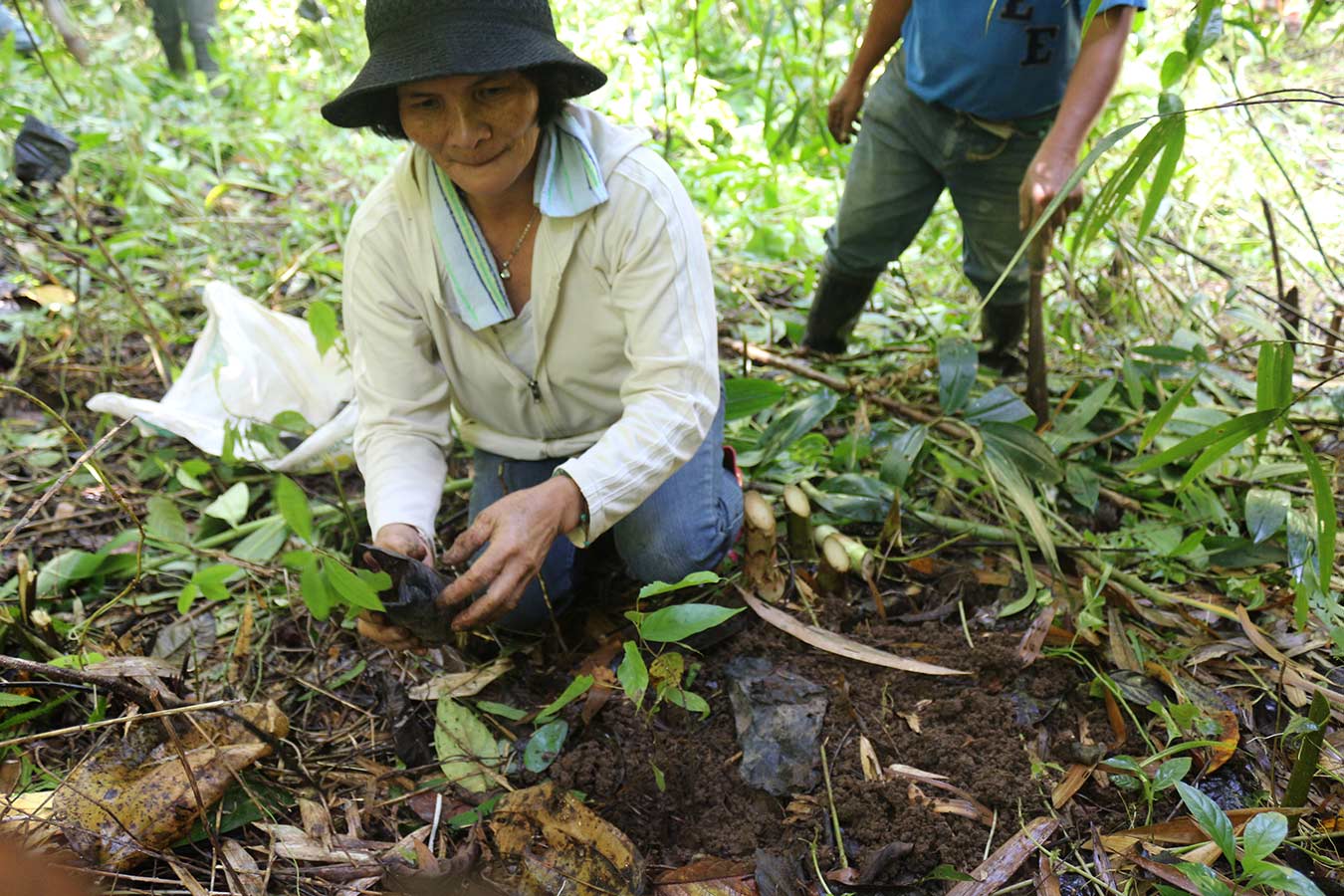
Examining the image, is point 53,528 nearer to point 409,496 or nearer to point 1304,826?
point 409,496

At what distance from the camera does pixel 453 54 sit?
1244 mm

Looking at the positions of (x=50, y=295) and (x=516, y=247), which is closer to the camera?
(x=516, y=247)

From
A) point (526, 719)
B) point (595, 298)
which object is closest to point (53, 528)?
point (526, 719)

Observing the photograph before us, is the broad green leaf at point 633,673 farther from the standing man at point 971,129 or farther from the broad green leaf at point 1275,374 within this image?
the standing man at point 971,129

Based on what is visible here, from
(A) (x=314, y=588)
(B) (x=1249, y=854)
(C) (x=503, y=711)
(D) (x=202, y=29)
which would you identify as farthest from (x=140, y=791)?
(D) (x=202, y=29)

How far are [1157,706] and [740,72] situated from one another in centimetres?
375

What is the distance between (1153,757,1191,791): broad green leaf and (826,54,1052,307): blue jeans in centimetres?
126

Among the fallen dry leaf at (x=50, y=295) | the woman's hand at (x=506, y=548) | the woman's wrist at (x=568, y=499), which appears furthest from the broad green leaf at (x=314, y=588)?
the fallen dry leaf at (x=50, y=295)

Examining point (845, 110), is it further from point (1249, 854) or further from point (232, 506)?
point (1249, 854)

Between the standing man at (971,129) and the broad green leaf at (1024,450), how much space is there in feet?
1.33

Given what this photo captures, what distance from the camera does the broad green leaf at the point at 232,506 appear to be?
6.68 feet

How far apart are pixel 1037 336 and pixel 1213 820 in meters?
1.11

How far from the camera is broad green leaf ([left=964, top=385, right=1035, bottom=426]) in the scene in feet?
6.07

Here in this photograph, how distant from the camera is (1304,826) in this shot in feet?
4.14
